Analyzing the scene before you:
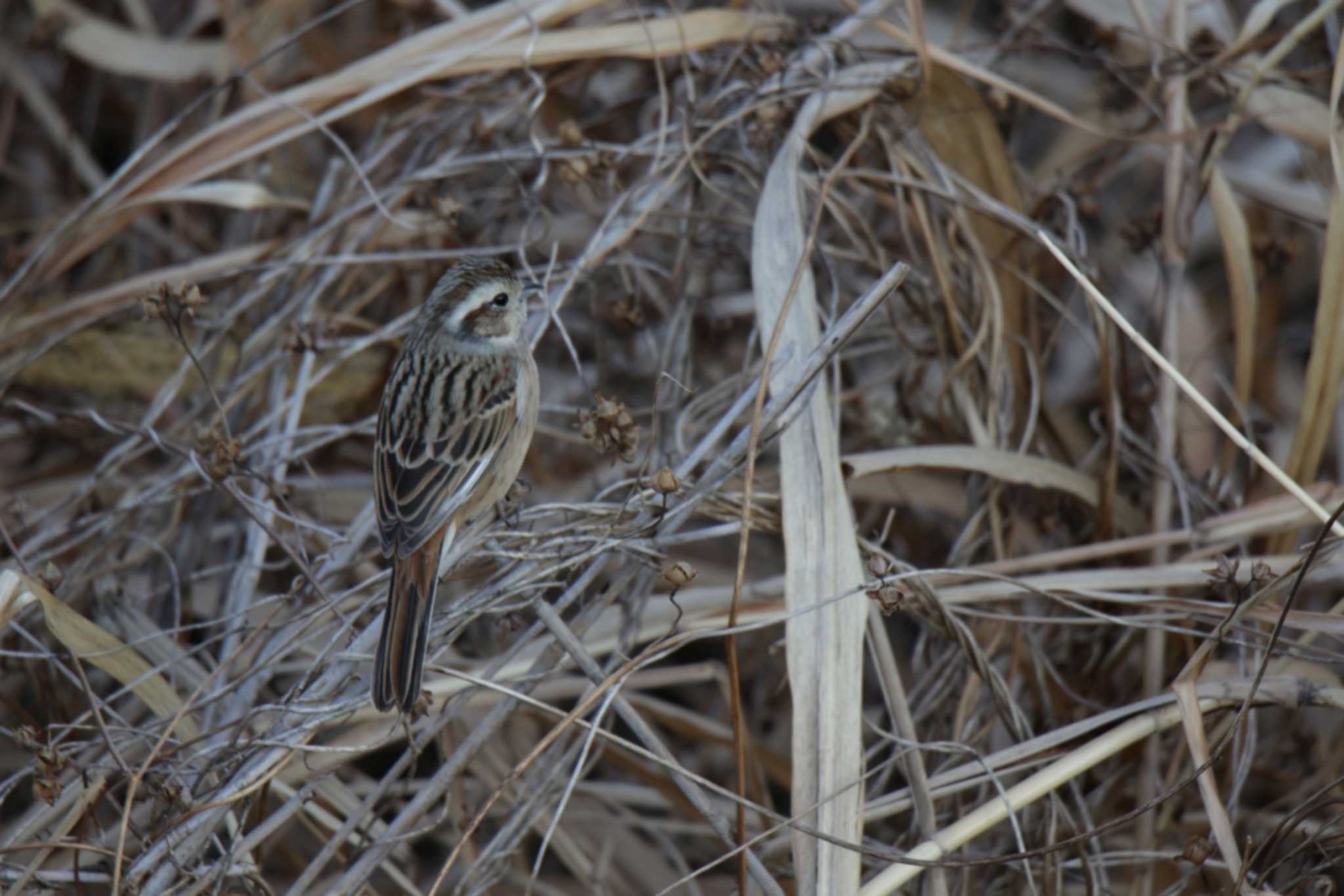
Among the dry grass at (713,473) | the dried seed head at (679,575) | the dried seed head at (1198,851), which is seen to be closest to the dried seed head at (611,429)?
the dry grass at (713,473)

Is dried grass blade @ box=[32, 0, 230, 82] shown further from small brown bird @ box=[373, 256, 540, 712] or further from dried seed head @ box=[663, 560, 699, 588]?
dried seed head @ box=[663, 560, 699, 588]

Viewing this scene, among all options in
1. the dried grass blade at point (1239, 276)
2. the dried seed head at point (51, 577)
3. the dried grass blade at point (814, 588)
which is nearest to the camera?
the dried grass blade at point (814, 588)

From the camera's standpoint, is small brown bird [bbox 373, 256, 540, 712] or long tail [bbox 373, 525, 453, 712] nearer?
long tail [bbox 373, 525, 453, 712]

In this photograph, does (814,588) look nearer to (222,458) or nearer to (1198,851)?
(1198,851)

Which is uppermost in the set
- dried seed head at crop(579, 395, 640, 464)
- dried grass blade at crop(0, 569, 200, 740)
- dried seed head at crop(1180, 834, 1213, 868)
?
dried seed head at crop(579, 395, 640, 464)

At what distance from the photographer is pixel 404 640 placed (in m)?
2.46

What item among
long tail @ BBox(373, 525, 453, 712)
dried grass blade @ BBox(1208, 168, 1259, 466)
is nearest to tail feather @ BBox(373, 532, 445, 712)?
long tail @ BBox(373, 525, 453, 712)

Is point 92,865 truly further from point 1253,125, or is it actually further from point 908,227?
point 1253,125

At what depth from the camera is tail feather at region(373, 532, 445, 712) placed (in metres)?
2.42

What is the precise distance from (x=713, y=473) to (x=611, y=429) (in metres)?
0.23

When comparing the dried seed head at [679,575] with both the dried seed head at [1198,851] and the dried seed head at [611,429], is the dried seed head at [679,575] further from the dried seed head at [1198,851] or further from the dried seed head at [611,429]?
the dried seed head at [1198,851]

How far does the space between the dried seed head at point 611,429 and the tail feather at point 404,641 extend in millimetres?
412

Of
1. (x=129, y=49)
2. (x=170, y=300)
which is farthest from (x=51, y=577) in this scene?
(x=129, y=49)

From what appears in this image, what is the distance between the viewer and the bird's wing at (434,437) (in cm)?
277
